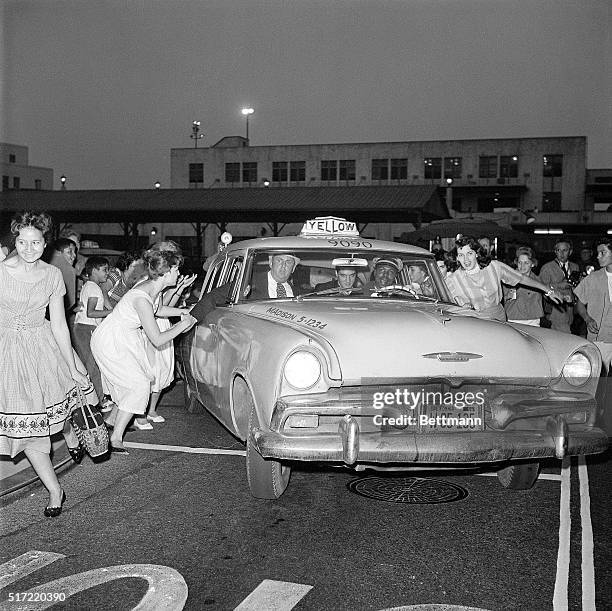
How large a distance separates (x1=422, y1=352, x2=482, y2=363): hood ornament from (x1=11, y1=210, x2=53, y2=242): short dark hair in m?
2.47

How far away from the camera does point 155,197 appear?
126 feet

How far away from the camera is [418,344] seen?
465 cm

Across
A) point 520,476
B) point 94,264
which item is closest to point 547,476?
point 520,476

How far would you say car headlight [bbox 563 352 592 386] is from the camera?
491 cm

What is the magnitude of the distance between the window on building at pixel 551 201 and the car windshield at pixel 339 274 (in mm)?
61145

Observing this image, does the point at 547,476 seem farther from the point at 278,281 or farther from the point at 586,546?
the point at 278,281

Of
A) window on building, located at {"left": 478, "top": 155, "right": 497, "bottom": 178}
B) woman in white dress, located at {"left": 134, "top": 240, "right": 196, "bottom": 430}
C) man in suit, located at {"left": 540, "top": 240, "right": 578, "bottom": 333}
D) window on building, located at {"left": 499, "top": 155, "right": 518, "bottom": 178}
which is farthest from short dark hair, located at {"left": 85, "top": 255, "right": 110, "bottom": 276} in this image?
window on building, located at {"left": 499, "top": 155, "right": 518, "bottom": 178}

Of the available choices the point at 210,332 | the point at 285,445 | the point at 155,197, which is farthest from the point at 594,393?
the point at 155,197

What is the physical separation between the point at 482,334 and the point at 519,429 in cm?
63

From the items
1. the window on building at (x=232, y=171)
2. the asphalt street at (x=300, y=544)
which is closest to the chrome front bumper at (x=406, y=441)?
the asphalt street at (x=300, y=544)

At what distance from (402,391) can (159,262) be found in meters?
2.73

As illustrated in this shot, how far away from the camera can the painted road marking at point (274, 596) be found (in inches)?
138

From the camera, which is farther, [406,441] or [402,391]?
[402,391]

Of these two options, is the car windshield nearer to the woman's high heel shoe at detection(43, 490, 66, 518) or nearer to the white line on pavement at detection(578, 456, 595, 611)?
the white line on pavement at detection(578, 456, 595, 611)
